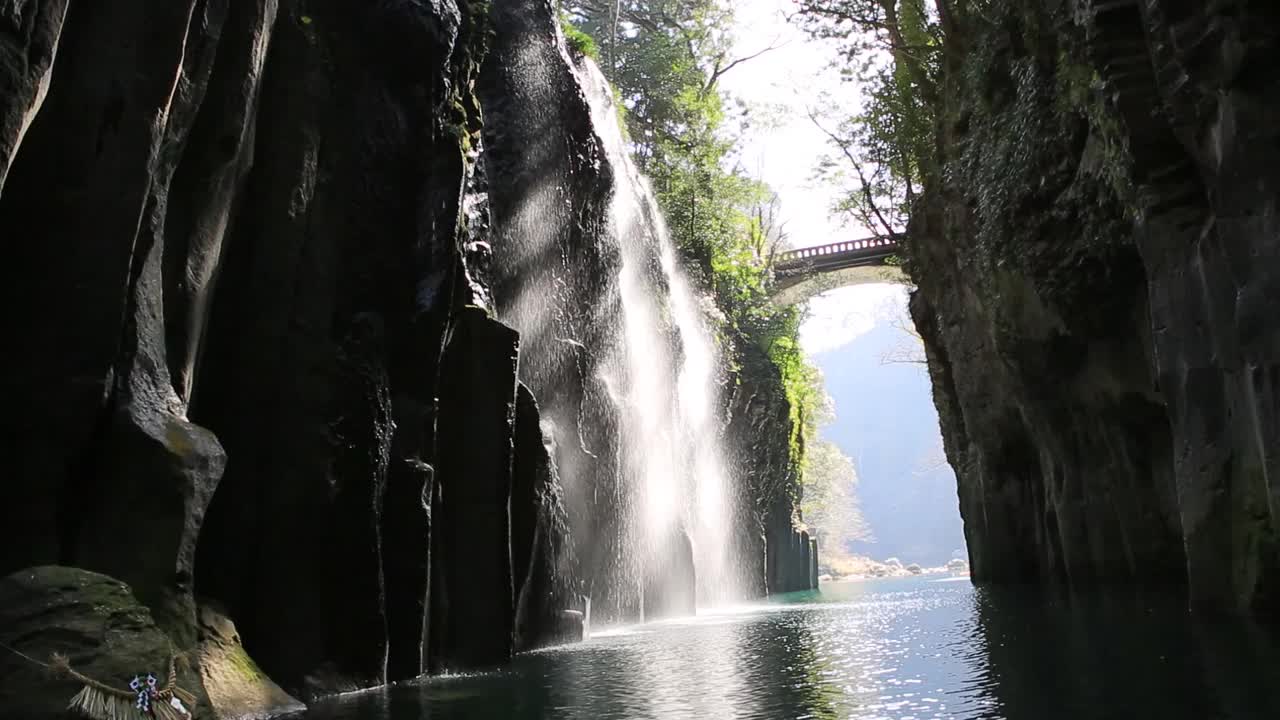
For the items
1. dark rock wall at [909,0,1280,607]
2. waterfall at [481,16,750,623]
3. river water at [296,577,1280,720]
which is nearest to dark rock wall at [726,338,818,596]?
waterfall at [481,16,750,623]

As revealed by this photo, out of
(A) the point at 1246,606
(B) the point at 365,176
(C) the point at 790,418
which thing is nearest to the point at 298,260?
(B) the point at 365,176

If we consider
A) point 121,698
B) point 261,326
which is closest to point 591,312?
point 261,326

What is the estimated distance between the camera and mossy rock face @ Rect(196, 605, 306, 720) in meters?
7.74

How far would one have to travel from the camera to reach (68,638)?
5.81 metres

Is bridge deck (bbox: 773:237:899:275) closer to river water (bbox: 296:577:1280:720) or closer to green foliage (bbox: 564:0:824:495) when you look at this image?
green foliage (bbox: 564:0:824:495)

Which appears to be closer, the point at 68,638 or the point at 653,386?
the point at 68,638

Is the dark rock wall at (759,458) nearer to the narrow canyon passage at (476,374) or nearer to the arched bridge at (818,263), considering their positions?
the arched bridge at (818,263)

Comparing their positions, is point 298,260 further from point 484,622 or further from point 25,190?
point 484,622

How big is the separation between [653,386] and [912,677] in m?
17.4

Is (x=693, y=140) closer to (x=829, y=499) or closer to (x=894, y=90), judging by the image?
(x=894, y=90)

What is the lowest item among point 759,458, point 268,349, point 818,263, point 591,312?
point 268,349

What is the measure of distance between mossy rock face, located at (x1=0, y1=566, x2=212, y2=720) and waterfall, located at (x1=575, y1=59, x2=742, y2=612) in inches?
599

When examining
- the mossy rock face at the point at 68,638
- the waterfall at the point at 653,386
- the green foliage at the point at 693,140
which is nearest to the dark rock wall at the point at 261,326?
the mossy rock face at the point at 68,638

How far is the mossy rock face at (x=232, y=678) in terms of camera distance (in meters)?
7.74
